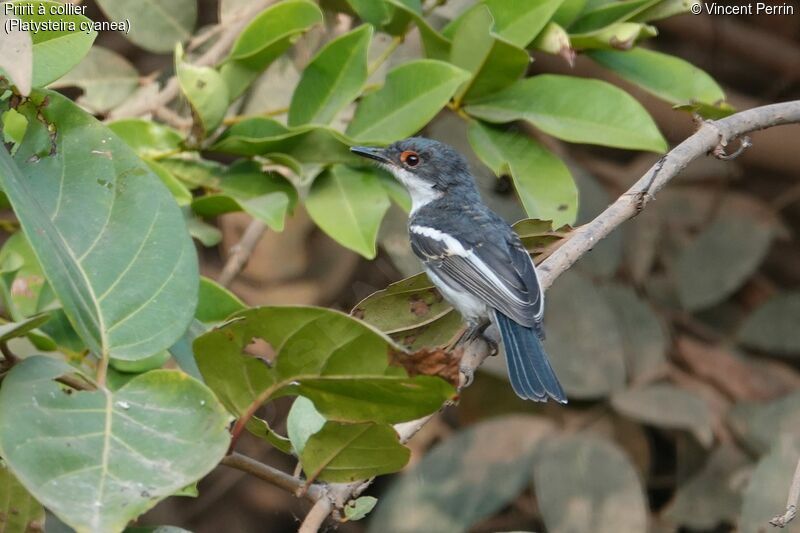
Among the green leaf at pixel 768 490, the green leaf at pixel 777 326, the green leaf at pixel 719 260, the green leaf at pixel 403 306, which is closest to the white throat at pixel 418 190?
the green leaf at pixel 403 306

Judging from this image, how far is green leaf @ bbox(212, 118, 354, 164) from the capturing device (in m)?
2.87

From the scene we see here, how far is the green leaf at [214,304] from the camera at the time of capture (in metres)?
2.48

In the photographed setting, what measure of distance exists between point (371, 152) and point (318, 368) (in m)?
1.46

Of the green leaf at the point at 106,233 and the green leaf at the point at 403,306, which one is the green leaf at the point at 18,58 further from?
the green leaf at the point at 403,306

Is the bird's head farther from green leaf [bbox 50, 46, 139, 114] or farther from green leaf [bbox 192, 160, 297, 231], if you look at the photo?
green leaf [bbox 50, 46, 139, 114]

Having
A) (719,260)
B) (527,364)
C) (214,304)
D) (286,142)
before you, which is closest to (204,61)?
(286,142)

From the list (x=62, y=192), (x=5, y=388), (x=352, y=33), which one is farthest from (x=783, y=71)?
(x=5, y=388)

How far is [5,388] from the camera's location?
5.07 feet

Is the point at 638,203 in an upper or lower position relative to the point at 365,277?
upper

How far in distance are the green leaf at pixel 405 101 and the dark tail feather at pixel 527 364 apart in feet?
2.02

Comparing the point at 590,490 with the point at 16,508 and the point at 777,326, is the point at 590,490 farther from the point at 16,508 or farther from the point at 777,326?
the point at 16,508

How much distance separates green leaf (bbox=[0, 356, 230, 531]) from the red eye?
78.2 inches

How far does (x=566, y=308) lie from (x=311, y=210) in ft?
5.69

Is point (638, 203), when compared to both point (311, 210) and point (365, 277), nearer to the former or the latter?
point (311, 210)
